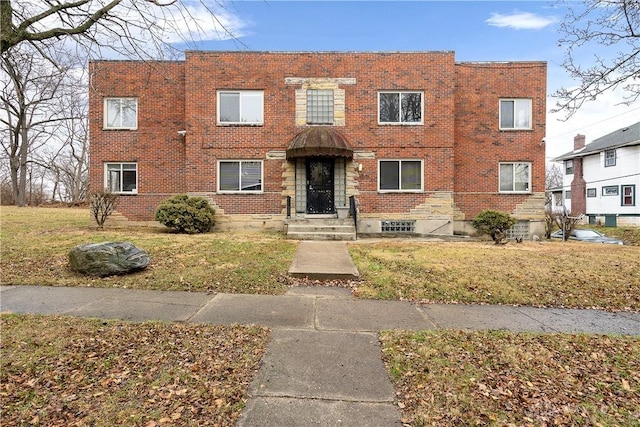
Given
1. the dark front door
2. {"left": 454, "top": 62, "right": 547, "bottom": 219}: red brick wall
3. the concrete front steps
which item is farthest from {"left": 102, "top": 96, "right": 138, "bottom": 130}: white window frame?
{"left": 454, "top": 62, "right": 547, "bottom": 219}: red brick wall

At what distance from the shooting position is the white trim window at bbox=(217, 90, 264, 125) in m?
14.5

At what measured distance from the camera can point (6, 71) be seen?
4273 millimetres

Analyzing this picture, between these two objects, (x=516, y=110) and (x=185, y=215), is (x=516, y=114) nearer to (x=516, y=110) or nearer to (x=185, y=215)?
(x=516, y=110)

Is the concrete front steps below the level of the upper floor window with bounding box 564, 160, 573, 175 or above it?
below

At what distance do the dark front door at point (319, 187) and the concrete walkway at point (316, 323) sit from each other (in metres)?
7.56

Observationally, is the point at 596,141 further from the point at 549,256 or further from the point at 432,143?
the point at 549,256

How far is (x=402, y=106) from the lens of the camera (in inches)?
574

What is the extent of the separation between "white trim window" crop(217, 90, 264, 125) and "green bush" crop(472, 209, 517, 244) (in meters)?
9.54

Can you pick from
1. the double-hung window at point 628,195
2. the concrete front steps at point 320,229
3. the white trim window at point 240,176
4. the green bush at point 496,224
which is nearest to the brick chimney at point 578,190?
the double-hung window at point 628,195

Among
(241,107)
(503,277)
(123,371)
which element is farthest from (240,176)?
(123,371)

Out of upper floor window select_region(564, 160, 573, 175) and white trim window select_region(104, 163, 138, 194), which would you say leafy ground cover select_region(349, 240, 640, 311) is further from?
upper floor window select_region(564, 160, 573, 175)

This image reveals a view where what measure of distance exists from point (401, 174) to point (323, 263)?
7.91 metres

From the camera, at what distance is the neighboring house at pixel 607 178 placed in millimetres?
27672

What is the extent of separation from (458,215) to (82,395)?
15163 millimetres
